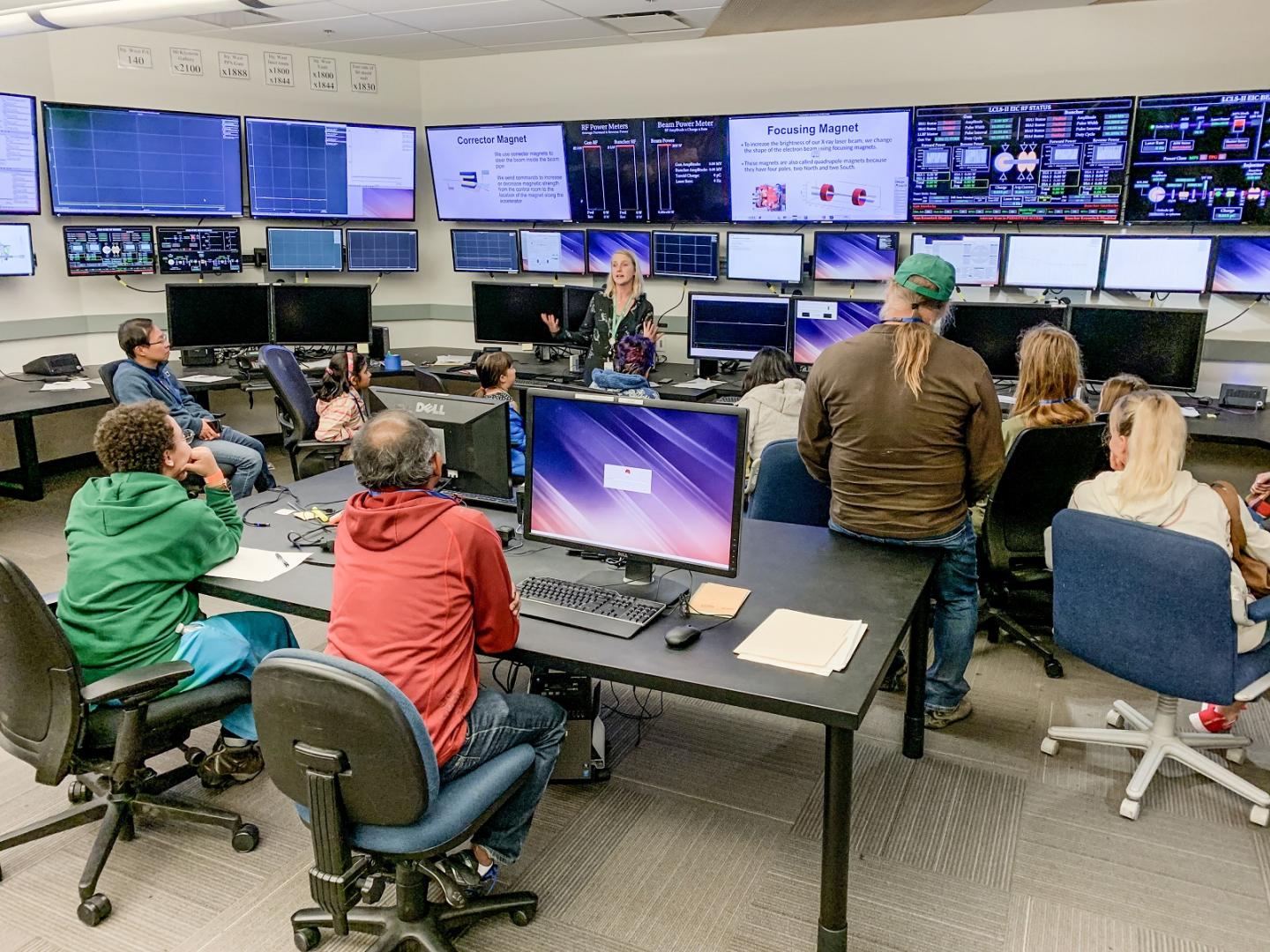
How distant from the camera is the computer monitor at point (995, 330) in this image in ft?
14.4

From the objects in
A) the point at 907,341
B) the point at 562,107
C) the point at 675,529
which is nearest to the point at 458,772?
the point at 675,529

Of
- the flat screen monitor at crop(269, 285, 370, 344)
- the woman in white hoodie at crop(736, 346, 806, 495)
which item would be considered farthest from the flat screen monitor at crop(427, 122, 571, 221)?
the woman in white hoodie at crop(736, 346, 806, 495)

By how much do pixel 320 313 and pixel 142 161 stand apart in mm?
1226

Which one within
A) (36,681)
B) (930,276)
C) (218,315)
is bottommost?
(36,681)

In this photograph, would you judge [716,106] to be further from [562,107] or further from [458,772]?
[458,772]

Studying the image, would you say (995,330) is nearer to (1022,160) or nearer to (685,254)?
(1022,160)

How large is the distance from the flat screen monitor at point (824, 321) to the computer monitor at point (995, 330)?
39 centimetres

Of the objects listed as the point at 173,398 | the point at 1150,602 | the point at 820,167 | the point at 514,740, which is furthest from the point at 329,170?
the point at 1150,602

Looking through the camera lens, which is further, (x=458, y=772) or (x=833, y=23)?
(x=833, y=23)

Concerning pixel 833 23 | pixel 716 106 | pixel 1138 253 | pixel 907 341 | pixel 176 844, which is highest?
pixel 833 23

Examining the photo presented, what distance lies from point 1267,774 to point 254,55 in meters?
6.05

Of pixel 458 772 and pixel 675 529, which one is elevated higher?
pixel 675 529

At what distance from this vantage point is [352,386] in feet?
15.1

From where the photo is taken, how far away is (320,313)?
5.66m
